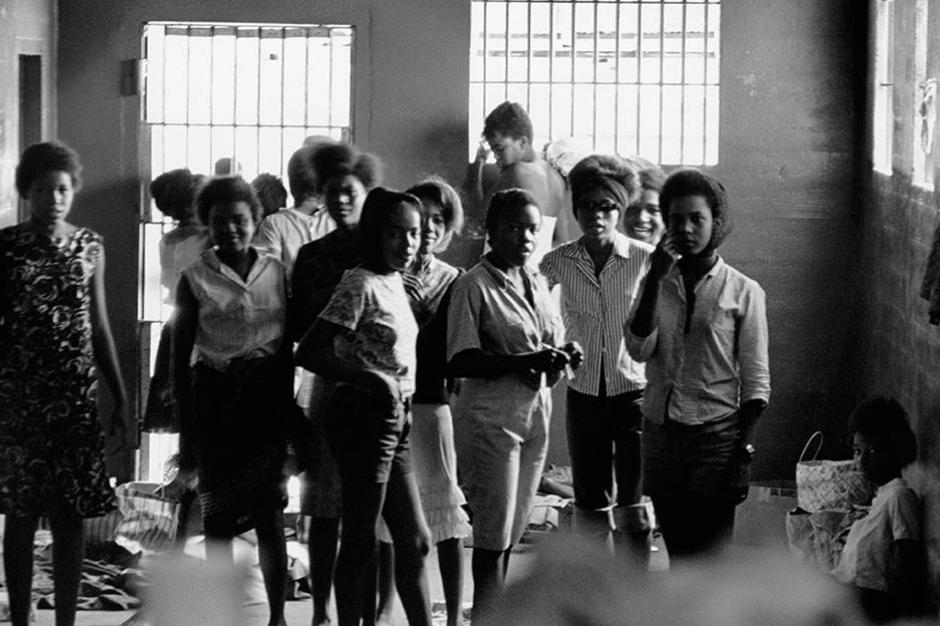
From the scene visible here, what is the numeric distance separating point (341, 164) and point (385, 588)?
149 centimetres

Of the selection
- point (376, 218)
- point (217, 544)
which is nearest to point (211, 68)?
point (217, 544)

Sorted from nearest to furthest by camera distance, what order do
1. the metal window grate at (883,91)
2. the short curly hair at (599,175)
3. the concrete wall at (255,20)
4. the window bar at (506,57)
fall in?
1. the short curly hair at (599,175)
2. the metal window grate at (883,91)
3. the concrete wall at (255,20)
4. the window bar at (506,57)

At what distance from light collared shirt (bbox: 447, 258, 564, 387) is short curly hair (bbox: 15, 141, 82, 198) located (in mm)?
1305

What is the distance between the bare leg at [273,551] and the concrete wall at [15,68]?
2.86m

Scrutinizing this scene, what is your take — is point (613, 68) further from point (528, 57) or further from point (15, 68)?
point (15, 68)

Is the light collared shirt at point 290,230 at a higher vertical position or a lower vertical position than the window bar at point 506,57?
lower

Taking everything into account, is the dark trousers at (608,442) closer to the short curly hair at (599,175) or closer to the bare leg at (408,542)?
the short curly hair at (599,175)

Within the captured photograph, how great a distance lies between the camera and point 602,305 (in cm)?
659

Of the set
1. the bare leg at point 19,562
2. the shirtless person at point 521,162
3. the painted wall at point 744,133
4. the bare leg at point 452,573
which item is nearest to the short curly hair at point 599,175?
the bare leg at point 452,573

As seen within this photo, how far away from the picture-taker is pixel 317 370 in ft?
17.7

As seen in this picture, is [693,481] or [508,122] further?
[508,122]

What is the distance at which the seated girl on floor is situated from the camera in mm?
6316

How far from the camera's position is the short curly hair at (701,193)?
5.51 m

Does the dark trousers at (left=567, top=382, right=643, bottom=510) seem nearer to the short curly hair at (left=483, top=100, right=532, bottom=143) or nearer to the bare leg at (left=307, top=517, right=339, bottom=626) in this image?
the bare leg at (left=307, top=517, right=339, bottom=626)
